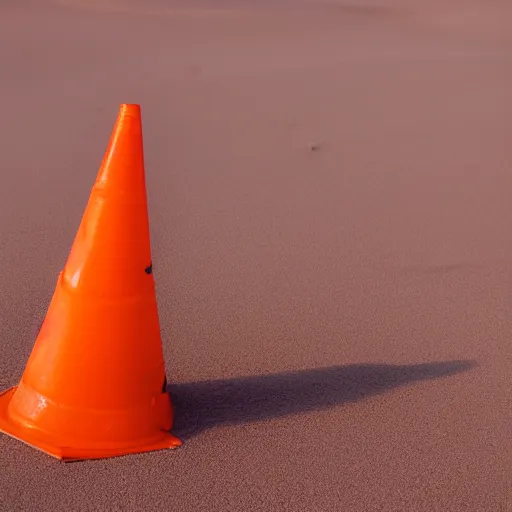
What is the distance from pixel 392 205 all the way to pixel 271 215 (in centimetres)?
84

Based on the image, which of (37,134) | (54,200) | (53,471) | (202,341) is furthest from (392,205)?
(53,471)

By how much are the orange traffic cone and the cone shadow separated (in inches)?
8.8

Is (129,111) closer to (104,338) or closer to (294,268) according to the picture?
(104,338)

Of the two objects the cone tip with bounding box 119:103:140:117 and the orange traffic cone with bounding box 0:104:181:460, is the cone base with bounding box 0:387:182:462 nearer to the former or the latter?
the orange traffic cone with bounding box 0:104:181:460

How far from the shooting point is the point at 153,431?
8.43 ft

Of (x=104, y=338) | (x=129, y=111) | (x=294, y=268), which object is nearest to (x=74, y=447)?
(x=104, y=338)

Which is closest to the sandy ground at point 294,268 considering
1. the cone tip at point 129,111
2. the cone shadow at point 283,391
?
the cone shadow at point 283,391

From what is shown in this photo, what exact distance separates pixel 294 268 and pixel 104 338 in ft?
5.93

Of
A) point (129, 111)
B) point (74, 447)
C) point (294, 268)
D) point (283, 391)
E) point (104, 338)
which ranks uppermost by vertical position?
point (129, 111)

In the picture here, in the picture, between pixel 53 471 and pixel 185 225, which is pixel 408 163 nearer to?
pixel 185 225

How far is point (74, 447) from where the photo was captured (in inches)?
97.0

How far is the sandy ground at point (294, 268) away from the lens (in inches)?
95.8

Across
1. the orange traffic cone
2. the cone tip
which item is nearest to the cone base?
the orange traffic cone

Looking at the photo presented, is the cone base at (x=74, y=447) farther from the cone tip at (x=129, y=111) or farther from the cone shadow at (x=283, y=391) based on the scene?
the cone tip at (x=129, y=111)
